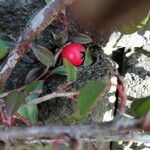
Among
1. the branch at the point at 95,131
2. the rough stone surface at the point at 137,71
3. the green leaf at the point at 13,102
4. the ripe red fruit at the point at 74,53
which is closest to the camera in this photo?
the branch at the point at 95,131

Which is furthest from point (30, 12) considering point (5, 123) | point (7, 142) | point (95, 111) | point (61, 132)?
point (61, 132)

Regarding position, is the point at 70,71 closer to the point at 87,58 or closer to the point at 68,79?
the point at 68,79

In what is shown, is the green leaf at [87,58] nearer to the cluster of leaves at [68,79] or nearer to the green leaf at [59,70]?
the cluster of leaves at [68,79]

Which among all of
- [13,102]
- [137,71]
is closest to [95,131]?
[13,102]

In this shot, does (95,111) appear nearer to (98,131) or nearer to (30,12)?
(30,12)

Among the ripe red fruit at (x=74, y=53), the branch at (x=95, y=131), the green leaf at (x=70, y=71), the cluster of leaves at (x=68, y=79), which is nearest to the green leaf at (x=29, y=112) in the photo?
the cluster of leaves at (x=68, y=79)

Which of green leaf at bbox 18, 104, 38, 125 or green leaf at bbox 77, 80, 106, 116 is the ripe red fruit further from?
green leaf at bbox 77, 80, 106, 116

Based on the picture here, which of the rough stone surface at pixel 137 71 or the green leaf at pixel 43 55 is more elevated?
the green leaf at pixel 43 55
